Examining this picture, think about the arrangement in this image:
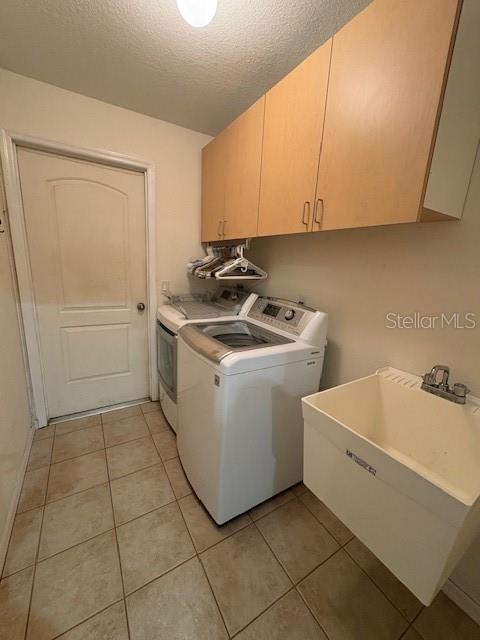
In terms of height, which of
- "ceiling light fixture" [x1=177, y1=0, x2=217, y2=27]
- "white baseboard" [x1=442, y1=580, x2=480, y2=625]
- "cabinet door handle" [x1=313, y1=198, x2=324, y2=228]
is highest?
"ceiling light fixture" [x1=177, y1=0, x2=217, y2=27]

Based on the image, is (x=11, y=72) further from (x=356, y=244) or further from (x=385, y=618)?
(x=385, y=618)

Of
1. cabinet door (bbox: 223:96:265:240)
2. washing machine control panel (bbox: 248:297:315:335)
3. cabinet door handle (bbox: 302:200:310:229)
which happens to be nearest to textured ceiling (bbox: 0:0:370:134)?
cabinet door (bbox: 223:96:265:240)

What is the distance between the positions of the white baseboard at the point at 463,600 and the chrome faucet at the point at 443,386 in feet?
2.73

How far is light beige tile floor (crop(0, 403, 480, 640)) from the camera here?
3.19 ft

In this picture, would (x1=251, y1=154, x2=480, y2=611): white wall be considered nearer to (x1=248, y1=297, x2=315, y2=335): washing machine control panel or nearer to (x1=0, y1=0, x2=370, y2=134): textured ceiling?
(x1=248, y1=297, x2=315, y2=335): washing machine control panel

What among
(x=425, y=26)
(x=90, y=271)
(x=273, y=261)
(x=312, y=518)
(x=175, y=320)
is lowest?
(x=312, y=518)

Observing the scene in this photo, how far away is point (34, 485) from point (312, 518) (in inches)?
64.0

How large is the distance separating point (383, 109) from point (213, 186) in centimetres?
135

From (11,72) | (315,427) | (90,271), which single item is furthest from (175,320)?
(11,72)

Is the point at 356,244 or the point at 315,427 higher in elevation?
the point at 356,244

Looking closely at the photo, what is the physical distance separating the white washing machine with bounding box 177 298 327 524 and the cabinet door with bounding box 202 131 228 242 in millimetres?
923

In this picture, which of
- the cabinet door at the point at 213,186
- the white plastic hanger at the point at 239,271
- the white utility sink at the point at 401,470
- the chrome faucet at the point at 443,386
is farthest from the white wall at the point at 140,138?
the chrome faucet at the point at 443,386

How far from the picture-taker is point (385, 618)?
1022 millimetres

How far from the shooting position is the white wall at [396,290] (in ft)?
3.35
